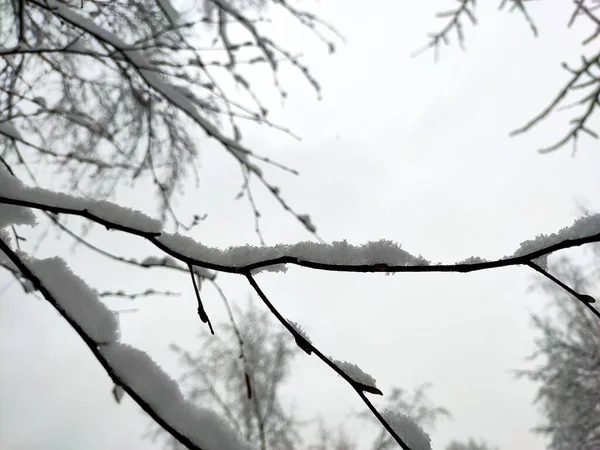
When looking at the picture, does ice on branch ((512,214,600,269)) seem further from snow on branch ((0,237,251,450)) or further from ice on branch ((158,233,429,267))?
snow on branch ((0,237,251,450))

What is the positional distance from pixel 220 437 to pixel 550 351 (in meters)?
8.25

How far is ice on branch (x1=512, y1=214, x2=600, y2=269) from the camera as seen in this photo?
462mm

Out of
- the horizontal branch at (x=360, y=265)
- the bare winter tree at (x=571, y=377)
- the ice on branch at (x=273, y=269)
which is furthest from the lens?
the bare winter tree at (x=571, y=377)

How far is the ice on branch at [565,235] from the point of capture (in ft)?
1.52

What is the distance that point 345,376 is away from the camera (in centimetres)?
50

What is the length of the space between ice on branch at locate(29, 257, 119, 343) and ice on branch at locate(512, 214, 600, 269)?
484mm

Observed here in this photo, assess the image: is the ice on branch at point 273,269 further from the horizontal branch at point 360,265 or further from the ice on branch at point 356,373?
the ice on branch at point 356,373

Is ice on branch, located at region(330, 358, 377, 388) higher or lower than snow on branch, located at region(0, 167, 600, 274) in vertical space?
lower

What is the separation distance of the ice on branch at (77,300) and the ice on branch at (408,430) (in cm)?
34

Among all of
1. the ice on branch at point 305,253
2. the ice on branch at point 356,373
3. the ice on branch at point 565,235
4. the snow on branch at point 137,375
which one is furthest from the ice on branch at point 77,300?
the ice on branch at point 565,235

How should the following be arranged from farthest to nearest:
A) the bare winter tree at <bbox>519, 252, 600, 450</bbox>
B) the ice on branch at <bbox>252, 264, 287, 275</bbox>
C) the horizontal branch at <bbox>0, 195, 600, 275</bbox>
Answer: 1. the bare winter tree at <bbox>519, 252, 600, 450</bbox>
2. the ice on branch at <bbox>252, 264, 287, 275</bbox>
3. the horizontal branch at <bbox>0, 195, 600, 275</bbox>

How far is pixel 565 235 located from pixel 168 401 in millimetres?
Result: 464

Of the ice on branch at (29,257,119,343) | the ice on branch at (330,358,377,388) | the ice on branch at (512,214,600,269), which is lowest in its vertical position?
the ice on branch at (330,358,377,388)

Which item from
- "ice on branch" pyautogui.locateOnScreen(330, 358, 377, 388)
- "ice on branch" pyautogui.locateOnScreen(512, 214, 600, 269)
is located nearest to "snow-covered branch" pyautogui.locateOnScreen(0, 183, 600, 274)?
"ice on branch" pyautogui.locateOnScreen(512, 214, 600, 269)
